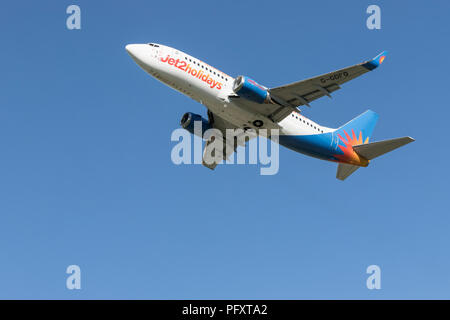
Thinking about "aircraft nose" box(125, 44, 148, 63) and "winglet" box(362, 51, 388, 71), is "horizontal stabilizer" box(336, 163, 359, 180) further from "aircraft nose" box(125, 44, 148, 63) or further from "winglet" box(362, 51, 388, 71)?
"aircraft nose" box(125, 44, 148, 63)

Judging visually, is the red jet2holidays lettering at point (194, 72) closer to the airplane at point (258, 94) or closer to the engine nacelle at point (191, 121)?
the airplane at point (258, 94)

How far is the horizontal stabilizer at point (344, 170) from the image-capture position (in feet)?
160

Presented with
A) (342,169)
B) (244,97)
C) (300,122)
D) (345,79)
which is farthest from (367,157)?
(244,97)

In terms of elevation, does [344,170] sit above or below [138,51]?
below

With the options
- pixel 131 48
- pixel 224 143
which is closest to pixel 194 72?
pixel 131 48

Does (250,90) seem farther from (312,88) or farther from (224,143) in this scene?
(224,143)

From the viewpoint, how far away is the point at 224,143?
51031 mm

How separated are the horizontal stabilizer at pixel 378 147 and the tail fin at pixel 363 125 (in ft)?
7.60

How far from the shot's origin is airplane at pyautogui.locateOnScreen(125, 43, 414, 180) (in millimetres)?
40375

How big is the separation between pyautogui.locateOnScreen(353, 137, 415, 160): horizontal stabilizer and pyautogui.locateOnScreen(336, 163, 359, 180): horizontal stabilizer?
6.92ft

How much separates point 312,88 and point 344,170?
37.8 ft

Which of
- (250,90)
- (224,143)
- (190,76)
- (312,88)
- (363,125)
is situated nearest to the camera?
(312,88)

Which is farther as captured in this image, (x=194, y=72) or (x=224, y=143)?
(x=224, y=143)

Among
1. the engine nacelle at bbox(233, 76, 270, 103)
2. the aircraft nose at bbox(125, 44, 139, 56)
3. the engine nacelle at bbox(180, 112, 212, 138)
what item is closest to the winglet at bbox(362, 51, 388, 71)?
the engine nacelle at bbox(233, 76, 270, 103)
